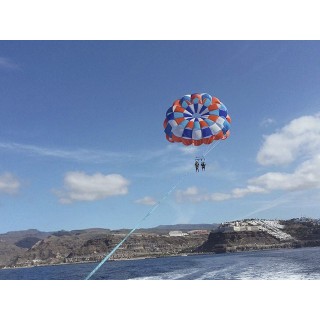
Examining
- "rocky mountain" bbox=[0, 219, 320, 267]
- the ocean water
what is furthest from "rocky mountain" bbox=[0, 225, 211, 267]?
the ocean water

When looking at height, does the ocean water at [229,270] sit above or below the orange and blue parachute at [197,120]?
below

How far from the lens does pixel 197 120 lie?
62.0 ft

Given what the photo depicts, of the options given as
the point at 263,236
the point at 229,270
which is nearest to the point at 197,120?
the point at 229,270

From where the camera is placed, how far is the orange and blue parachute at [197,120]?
18750 mm

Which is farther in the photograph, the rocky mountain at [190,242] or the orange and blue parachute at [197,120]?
the rocky mountain at [190,242]

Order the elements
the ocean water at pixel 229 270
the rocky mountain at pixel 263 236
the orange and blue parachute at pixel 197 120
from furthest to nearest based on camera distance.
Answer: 1. the rocky mountain at pixel 263 236
2. the ocean water at pixel 229 270
3. the orange and blue parachute at pixel 197 120

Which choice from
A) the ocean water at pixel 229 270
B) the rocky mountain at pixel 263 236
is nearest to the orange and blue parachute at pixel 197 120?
the ocean water at pixel 229 270

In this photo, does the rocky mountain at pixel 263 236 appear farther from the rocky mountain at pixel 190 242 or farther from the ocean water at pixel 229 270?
the ocean water at pixel 229 270

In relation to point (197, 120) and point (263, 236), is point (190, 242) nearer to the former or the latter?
point (263, 236)

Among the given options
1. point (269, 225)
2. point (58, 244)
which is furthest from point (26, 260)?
point (269, 225)

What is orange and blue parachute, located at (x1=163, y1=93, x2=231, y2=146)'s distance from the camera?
1875cm

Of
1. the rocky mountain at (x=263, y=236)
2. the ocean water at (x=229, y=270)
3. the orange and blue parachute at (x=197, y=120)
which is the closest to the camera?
the orange and blue parachute at (x=197, y=120)
